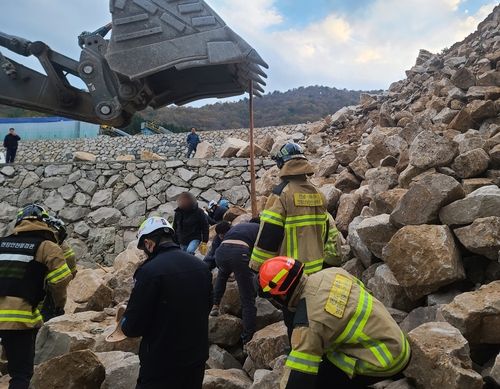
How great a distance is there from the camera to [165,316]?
249cm

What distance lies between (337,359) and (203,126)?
44.9 metres

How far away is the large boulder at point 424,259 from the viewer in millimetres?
3232

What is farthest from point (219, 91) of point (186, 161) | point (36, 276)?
point (186, 161)

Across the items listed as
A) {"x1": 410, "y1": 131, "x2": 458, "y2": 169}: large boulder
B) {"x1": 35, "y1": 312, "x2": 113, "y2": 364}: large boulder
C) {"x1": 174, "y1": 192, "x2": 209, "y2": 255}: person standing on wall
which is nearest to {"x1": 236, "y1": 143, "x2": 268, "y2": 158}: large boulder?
{"x1": 174, "y1": 192, "x2": 209, "y2": 255}: person standing on wall

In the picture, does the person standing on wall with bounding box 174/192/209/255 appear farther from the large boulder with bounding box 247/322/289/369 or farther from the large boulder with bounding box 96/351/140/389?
the large boulder with bounding box 96/351/140/389

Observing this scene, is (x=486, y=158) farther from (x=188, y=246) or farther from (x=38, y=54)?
(x=38, y=54)

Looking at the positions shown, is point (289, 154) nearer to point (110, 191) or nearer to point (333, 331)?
point (333, 331)

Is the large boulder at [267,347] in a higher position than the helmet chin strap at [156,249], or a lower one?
lower

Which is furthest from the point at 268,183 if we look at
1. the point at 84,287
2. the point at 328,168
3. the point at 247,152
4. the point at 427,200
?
the point at 427,200

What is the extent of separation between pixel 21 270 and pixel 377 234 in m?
3.12

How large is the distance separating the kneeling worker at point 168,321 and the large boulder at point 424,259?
1748mm

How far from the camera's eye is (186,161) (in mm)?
10719

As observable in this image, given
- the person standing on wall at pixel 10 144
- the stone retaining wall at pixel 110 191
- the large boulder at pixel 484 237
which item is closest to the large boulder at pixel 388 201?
the large boulder at pixel 484 237

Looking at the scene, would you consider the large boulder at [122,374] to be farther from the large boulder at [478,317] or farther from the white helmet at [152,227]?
the large boulder at [478,317]
